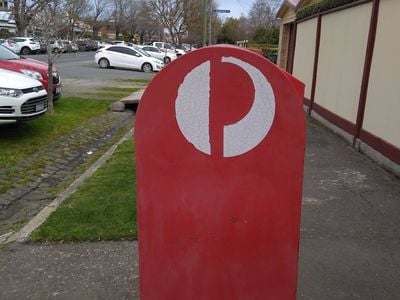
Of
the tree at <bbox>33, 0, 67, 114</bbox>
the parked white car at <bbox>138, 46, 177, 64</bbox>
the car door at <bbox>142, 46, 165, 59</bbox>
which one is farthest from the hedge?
the car door at <bbox>142, 46, 165, 59</bbox>

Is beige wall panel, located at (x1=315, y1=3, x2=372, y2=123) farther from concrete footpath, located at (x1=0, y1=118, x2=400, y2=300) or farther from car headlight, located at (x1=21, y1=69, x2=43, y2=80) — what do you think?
car headlight, located at (x1=21, y1=69, x2=43, y2=80)

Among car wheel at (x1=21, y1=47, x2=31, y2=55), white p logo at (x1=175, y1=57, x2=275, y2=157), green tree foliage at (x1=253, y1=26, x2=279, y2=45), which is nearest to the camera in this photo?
white p logo at (x1=175, y1=57, x2=275, y2=157)

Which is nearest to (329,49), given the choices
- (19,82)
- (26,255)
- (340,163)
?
(340,163)

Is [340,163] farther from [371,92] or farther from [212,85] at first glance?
[212,85]

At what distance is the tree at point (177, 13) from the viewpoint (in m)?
50.4

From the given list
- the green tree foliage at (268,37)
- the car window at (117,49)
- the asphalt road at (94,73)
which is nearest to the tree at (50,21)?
the asphalt road at (94,73)

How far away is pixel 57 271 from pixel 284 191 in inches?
86.6

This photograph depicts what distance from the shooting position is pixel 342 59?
9.80 m

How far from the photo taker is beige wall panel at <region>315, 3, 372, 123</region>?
28.1 ft

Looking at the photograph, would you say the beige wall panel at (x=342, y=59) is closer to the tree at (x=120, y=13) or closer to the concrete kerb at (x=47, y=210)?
the concrete kerb at (x=47, y=210)

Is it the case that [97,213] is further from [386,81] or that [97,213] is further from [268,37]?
[268,37]

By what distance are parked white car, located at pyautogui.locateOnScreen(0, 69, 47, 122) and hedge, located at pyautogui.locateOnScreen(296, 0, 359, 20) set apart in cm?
613

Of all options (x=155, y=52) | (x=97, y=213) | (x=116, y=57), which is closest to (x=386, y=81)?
(x=97, y=213)

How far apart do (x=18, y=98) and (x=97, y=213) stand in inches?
145
